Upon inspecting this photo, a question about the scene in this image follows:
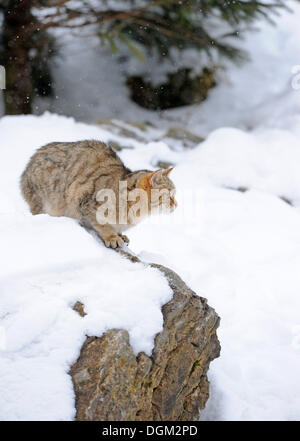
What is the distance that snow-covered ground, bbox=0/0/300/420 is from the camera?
2.18m

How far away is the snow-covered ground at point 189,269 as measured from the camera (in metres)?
2.18

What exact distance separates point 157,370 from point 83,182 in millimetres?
1748

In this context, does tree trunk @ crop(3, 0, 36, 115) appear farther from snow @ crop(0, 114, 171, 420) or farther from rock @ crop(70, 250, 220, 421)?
rock @ crop(70, 250, 220, 421)

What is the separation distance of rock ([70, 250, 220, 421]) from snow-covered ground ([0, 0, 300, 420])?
0.08 metres

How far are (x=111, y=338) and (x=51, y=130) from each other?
5.21 m

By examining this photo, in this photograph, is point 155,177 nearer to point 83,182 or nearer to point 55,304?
point 83,182

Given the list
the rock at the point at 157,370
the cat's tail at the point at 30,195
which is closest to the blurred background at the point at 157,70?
the cat's tail at the point at 30,195

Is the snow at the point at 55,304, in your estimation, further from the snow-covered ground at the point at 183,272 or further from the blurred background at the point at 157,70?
the blurred background at the point at 157,70

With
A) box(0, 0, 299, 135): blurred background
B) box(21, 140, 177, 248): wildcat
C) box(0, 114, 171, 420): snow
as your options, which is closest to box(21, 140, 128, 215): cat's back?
box(21, 140, 177, 248): wildcat

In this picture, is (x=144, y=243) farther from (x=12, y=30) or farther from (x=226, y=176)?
(x=12, y=30)

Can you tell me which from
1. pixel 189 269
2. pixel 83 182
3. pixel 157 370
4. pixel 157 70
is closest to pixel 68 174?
pixel 83 182

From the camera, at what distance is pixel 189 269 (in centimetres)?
450

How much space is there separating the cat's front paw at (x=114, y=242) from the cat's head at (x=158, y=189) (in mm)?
458

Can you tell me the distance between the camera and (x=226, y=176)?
6484 mm
